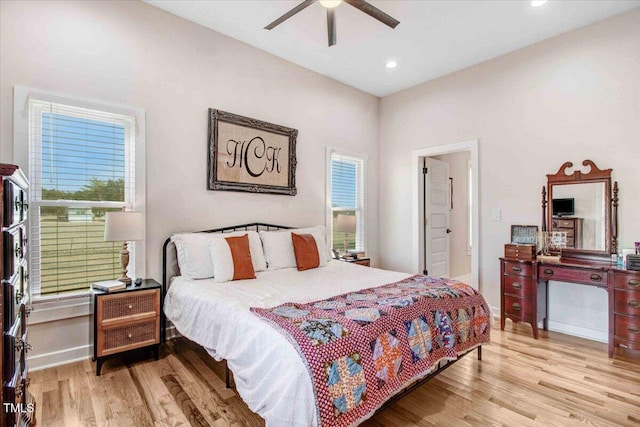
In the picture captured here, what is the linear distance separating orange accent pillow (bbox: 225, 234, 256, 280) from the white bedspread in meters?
0.09

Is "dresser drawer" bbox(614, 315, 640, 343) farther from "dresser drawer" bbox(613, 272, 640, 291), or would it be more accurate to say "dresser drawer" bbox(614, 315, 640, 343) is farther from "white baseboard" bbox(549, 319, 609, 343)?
"white baseboard" bbox(549, 319, 609, 343)

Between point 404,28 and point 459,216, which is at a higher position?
point 404,28

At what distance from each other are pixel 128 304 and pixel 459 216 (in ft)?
17.8

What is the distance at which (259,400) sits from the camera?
1.60 m

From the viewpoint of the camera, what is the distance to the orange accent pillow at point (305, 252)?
340 centimetres

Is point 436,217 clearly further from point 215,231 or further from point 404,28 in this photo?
point 215,231

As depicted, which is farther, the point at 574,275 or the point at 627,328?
the point at 574,275

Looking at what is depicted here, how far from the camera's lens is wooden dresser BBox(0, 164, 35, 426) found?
50.0 inches

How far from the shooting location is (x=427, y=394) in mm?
2232

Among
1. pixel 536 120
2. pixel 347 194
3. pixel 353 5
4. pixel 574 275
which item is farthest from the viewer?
pixel 347 194

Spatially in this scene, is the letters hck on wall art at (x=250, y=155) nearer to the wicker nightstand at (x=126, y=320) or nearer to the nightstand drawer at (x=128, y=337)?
the wicker nightstand at (x=126, y=320)

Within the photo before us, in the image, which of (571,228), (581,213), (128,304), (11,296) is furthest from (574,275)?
(11,296)

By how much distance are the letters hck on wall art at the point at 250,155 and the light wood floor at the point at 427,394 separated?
5.87 ft

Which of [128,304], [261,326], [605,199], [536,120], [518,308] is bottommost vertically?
[518,308]
